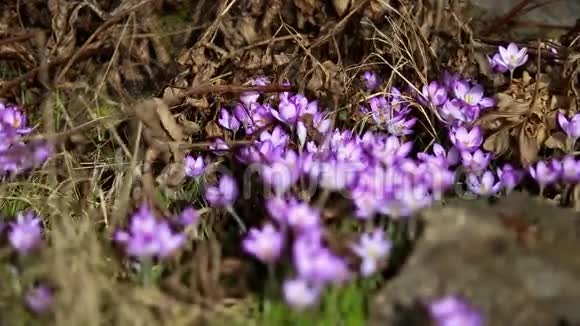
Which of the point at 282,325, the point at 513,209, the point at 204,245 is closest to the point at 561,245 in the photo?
the point at 513,209

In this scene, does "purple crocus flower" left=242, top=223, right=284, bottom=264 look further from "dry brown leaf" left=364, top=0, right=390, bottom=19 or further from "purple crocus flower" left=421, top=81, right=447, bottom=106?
"dry brown leaf" left=364, top=0, right=390, bottom=19

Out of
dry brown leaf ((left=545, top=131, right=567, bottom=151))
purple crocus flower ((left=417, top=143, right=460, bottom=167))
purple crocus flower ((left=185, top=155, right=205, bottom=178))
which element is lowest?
purple crocus flower ((left=185, top=155, right=205, bottom=178))

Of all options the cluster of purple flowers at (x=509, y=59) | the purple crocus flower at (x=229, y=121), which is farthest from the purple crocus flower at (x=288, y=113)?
the cluster of purple flowers at (x=509, y=59)

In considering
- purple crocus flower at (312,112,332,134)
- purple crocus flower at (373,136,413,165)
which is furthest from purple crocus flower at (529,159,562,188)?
purple crocus flower at (312,112,332,134)

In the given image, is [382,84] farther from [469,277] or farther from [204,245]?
[469,277]

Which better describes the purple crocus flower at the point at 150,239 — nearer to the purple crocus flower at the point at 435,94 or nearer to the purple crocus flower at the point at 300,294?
the purple crocus flower at the point at 300,294
